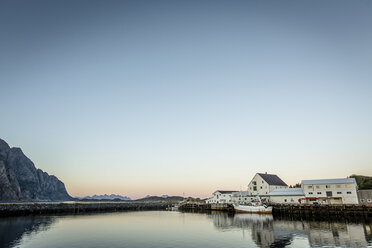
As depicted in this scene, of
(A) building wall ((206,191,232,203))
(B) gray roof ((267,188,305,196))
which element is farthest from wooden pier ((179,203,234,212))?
(B) gray roof ((267,188,305,196))

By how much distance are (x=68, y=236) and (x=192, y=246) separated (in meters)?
20.5

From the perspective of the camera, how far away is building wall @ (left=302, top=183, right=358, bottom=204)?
6469 cm

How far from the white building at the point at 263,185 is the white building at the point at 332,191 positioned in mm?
16936

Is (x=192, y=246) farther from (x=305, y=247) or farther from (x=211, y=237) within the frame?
(x=305, y=247)

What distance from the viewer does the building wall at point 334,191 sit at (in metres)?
64.7

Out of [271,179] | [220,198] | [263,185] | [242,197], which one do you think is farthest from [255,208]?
[220,198]

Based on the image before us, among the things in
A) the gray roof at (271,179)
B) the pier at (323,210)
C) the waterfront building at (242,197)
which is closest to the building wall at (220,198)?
the waterfront building at (242,197)

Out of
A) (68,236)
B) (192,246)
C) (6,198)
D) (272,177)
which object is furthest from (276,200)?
(6,198)

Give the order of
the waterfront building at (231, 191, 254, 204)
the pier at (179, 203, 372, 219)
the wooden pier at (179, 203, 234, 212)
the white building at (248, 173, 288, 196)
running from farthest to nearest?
1. the waterfront building at (231, 191, 254, 204)
2. the white building at (248, 173, 288, 196)
3. the wooden pier at (179, 203, 234, 212)
4. the pier at (179, 203, 372, 219)

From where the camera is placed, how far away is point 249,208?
74.4m

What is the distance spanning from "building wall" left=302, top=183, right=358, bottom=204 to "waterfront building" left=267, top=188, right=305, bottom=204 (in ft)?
7.25

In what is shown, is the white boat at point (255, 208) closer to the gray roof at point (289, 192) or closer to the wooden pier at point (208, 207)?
the wooden pier at point (208, 207)

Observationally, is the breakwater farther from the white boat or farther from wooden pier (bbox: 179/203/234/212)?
the white boat

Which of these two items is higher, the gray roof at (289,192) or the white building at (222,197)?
the gray roof at (289,192)
